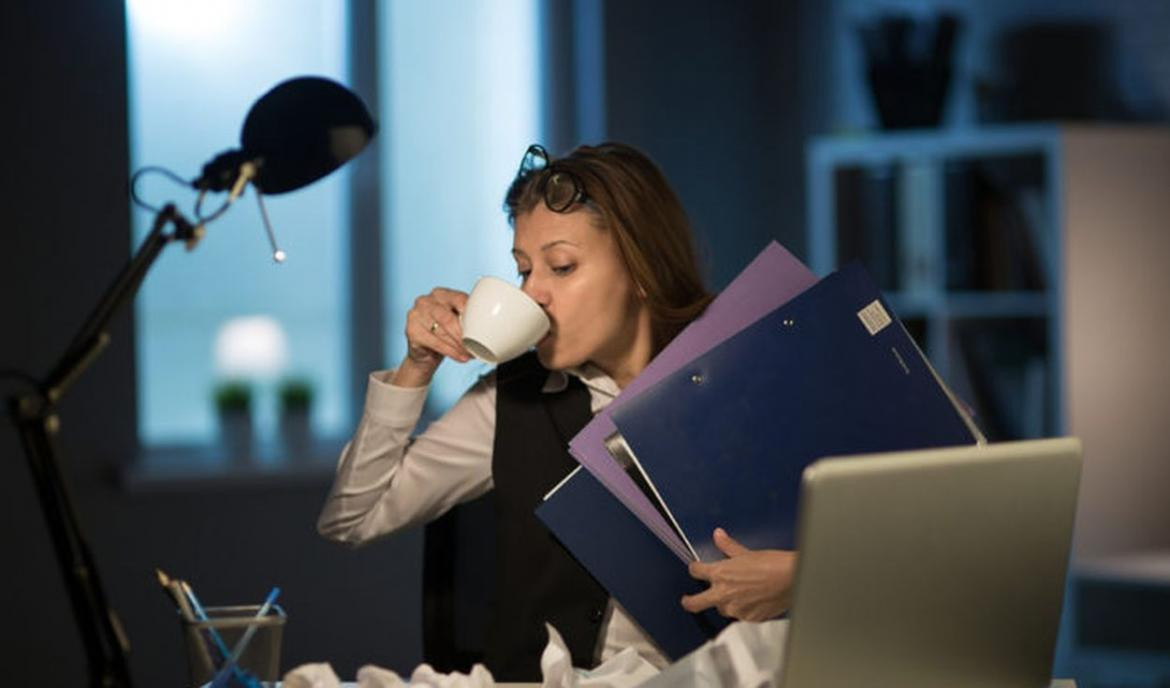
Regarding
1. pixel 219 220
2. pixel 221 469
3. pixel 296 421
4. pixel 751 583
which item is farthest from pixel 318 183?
pixel 751 583

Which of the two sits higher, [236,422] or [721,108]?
[721,108]

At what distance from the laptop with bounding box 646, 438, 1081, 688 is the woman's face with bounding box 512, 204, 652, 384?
1.90 feet

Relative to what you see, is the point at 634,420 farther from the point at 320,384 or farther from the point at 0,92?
the point at 320,384

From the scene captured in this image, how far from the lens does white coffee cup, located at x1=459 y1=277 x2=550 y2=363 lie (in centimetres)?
171

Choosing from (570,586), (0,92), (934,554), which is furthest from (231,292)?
(934,554)

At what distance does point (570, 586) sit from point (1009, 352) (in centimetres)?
264

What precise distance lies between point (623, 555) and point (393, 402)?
0.35 m

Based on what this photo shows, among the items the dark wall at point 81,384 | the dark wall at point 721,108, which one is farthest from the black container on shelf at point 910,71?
the dark wall at point 81,384

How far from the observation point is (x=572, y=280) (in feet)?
6.00

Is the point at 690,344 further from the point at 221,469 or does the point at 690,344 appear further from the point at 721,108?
the point at 721,108

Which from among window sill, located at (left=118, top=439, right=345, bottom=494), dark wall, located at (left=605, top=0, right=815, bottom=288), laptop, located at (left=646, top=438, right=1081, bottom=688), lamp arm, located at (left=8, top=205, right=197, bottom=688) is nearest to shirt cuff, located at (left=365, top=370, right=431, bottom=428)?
laptop, located at (left=646, top=438, right=1081, bottom=688)

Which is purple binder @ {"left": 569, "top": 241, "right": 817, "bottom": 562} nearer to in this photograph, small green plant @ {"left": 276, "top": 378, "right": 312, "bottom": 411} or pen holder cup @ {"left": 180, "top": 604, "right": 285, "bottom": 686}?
pen holder cup @ {"left": 180, "top": 604, "right": 285, "bottom": 686}

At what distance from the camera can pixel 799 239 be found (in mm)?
5098

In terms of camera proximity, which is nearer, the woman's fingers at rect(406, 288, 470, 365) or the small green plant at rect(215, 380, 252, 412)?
the woman's fingers at rect(406, 288, 470, 365)
